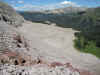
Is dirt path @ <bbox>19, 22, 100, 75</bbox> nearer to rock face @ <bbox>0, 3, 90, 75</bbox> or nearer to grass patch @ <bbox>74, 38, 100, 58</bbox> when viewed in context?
grass patch @ <bbox>74, 38, 100, 58</bbox>

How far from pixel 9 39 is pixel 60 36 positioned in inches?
595

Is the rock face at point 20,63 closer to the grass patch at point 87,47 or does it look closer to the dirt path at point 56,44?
the dirt path at point 56,44

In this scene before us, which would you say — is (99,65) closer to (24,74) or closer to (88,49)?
(88,49)

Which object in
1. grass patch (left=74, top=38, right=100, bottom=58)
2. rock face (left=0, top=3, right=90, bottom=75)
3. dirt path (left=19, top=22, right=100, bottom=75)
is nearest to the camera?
rock face (left=0, top=3, right=90, bottom=75)

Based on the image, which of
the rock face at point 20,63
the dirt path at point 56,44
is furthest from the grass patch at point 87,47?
the rock face at point 20,63

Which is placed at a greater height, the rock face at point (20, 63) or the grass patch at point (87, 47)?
the rock face at point (20, 63)

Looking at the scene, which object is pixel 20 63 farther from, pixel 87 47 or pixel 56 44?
pixel 87 47

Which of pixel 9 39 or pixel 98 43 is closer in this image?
pixel 9 39

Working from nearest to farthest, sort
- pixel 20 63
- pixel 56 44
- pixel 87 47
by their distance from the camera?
pixel 20 63, pixel 56 44, pixel 87 47

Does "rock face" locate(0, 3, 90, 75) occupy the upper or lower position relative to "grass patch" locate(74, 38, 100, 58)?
upper

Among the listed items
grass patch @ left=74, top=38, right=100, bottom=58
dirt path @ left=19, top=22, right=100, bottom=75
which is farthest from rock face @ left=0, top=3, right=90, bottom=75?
grass patch @ left=74, top=38, right=100, bottom=58

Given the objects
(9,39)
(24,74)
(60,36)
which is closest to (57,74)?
(24,74)

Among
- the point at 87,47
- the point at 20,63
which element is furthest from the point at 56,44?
the point at 20,63

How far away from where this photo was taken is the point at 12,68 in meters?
11.0
